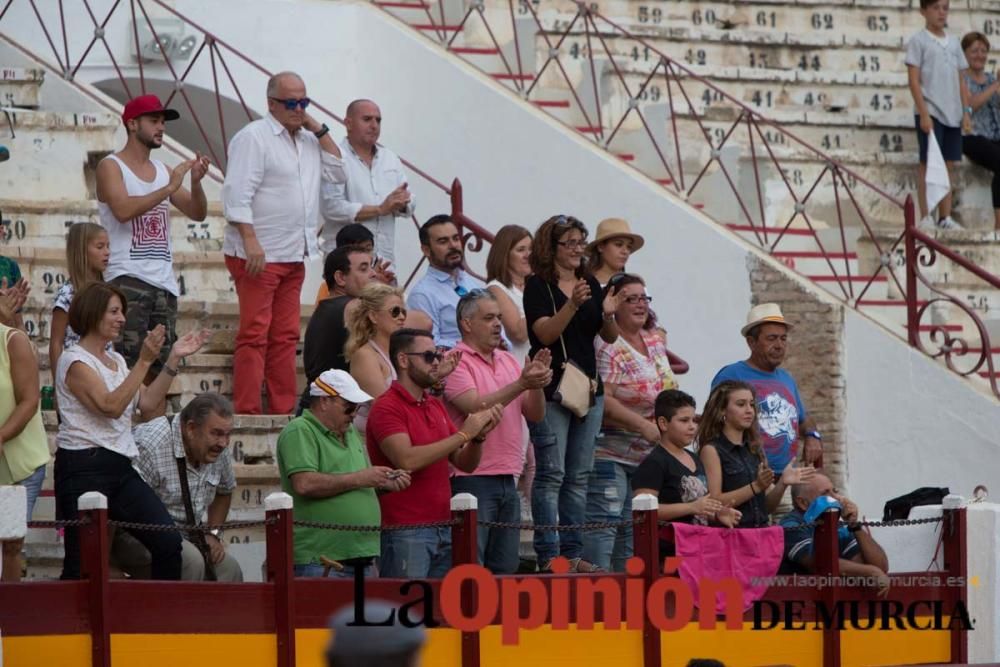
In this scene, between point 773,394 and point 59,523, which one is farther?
point 773,394

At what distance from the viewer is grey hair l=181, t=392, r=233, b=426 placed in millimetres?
9219

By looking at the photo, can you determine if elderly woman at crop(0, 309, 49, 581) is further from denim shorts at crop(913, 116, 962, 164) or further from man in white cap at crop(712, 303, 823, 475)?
denim shorts at crop(913, 116, 962, 164)

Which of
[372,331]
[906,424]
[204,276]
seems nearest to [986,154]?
[906,424]

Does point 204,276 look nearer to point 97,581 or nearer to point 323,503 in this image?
point 323,503

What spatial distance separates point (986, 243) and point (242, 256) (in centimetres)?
571

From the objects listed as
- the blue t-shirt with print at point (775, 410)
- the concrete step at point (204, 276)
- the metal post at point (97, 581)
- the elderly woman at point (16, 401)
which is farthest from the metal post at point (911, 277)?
the metal post at point (97, 581)

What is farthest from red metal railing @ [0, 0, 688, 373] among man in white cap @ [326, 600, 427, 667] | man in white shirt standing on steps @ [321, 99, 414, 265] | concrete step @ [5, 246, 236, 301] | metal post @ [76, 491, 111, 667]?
man in white cap @ [326, 600, 427, 667]

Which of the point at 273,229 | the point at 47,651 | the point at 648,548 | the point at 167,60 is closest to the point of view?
the point at 47,651

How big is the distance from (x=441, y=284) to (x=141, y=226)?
148cm

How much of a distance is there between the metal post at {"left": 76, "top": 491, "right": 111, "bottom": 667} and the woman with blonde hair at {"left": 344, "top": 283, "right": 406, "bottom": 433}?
1582 millimetres

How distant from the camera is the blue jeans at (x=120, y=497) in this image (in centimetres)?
888

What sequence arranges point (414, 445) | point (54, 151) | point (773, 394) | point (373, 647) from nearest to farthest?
1. point (373, 647)
2. point (414, 445)
3. point (773, 394)
4. point (54, 151)

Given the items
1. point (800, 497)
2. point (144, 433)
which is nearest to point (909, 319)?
point (800, 497)

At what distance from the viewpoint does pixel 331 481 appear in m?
8.98
